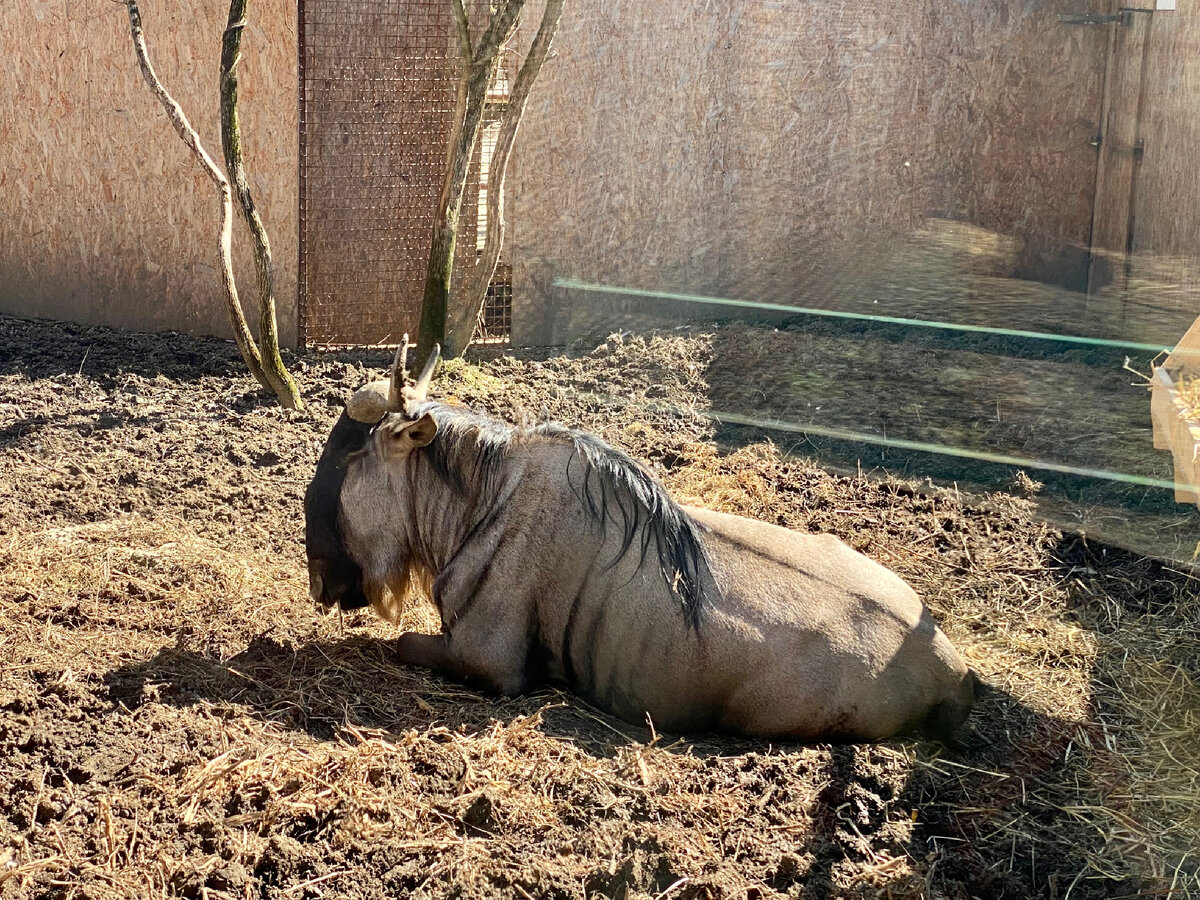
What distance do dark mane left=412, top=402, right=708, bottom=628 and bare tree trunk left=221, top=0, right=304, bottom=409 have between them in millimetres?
2940

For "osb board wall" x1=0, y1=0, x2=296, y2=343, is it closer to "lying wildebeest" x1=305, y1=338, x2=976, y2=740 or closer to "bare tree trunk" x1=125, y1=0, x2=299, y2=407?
"bare tree trunk" x1=125, y1=0, x2=299, y2=407

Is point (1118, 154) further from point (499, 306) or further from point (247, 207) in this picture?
point (247, 207)

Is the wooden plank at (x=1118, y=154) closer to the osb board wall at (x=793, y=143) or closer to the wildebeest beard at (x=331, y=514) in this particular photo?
the osb board wall at (x=793, y=143)

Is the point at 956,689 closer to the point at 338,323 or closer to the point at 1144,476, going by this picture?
the point at 1144,476

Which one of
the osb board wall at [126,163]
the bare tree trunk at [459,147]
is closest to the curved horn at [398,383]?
the bare tree trunk at [459,147]

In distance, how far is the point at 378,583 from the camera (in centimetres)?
519

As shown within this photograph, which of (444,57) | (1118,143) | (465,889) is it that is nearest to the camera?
(465,889)

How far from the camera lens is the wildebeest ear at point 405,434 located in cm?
496

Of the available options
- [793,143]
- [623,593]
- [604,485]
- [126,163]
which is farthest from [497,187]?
[623,593]

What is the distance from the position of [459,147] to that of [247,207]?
4.68 feet

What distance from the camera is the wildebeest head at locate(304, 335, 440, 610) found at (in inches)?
196

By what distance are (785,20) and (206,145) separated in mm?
4755

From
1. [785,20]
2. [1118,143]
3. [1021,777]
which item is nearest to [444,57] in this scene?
[785,20]

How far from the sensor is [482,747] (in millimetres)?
4246
